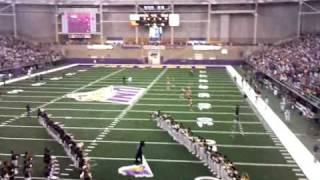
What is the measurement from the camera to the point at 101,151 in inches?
682

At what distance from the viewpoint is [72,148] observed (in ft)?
51.2

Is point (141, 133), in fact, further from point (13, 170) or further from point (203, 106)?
point (203, 106)

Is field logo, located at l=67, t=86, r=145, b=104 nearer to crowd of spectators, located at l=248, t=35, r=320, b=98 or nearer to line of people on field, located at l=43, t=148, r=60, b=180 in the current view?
crowd of spectators, located at l=248, t=35, r=320, b=98

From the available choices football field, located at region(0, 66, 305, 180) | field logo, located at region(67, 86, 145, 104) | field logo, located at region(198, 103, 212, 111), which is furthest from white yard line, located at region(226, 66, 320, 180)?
field logo, located at region(67, 86, 145, 104)

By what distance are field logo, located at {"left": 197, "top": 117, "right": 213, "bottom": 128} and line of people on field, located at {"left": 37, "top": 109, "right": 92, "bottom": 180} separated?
23.1 ft

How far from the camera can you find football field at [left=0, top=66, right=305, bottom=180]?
15234mm

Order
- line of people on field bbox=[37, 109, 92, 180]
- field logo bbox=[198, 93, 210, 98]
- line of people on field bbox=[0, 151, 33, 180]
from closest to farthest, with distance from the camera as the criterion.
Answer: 1. line of people on field bbox=[0, 151, 33, 180]
2. line of people on field bbox=[37, 109, 92, 180]
3. field logo bbox=[198, 93, 210, 98]

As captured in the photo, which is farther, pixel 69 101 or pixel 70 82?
pixel 70 82

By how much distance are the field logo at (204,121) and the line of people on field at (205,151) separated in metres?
2.16

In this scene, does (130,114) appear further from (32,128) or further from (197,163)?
(197,163)

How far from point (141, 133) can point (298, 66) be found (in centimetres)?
2271

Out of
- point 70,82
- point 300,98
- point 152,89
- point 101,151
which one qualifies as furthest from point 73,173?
point 70,82

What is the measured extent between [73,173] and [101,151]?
2.86 metres

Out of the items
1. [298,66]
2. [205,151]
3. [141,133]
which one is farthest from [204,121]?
[298,66]
